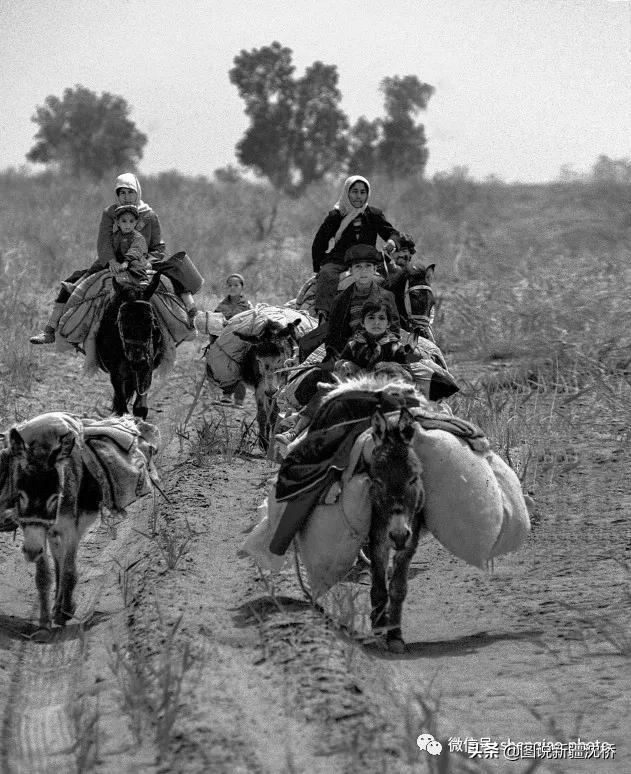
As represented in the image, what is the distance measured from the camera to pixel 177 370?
1712 cm

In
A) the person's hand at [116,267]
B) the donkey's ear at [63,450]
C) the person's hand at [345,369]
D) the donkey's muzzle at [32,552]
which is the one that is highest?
the person's hand at [116,267]

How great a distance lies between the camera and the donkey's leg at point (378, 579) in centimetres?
708

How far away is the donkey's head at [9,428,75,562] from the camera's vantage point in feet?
23.6

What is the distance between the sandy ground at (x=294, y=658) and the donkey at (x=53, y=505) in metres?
0.25

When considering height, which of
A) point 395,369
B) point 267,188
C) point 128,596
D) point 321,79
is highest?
point 321,79

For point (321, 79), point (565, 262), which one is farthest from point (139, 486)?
point (321, 79)

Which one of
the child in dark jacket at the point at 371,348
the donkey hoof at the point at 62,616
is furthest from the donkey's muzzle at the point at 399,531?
the donkey hoof at the point at 62,616

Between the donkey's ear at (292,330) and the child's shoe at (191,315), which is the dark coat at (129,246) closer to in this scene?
the child's shoe at (191,315)

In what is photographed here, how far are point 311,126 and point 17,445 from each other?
36.1m

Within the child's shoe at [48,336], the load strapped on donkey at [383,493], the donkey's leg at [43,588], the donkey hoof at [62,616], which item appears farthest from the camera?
the child's shoe at [48,336]

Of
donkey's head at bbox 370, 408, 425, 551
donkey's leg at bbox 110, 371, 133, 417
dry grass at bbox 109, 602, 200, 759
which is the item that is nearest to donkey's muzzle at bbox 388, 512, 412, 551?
donkey's head at bbox 370, 408, 425, 551

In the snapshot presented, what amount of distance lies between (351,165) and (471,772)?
128 ft

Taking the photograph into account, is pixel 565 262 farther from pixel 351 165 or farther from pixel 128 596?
pixel 351 165

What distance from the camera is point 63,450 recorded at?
24.4 ft
